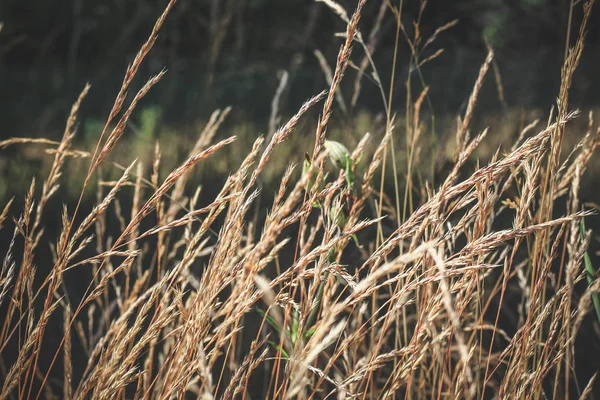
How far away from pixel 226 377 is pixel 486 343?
0.71 metres

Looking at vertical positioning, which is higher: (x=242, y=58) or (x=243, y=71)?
(x=243, y=71)

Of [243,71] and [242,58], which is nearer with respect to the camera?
[243,71]

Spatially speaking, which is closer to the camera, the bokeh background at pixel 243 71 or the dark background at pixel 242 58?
the bokeh background at pixel 243 71

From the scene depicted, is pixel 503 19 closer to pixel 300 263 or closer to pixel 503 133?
pixel 503 133

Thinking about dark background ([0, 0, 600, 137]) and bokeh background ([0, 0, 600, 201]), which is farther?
dark background ([0, 0, 600, 137])

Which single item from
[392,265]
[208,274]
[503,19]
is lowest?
[503,19]

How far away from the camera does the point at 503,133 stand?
381 centimetres

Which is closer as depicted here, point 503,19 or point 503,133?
point 503,133

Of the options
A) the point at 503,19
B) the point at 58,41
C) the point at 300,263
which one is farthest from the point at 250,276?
the point at 58,41

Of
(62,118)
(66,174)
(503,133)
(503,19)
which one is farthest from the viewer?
(503,19)

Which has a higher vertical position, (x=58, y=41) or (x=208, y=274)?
(x=208, y=274)

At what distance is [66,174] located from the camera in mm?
2828

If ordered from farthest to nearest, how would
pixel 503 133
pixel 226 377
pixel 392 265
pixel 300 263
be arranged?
1. pixel 503 133
2. pixel 226 377
3. pixel 300 263
4. pixel 392 265

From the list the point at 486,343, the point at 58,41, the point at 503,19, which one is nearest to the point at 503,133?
the point at 486,343
